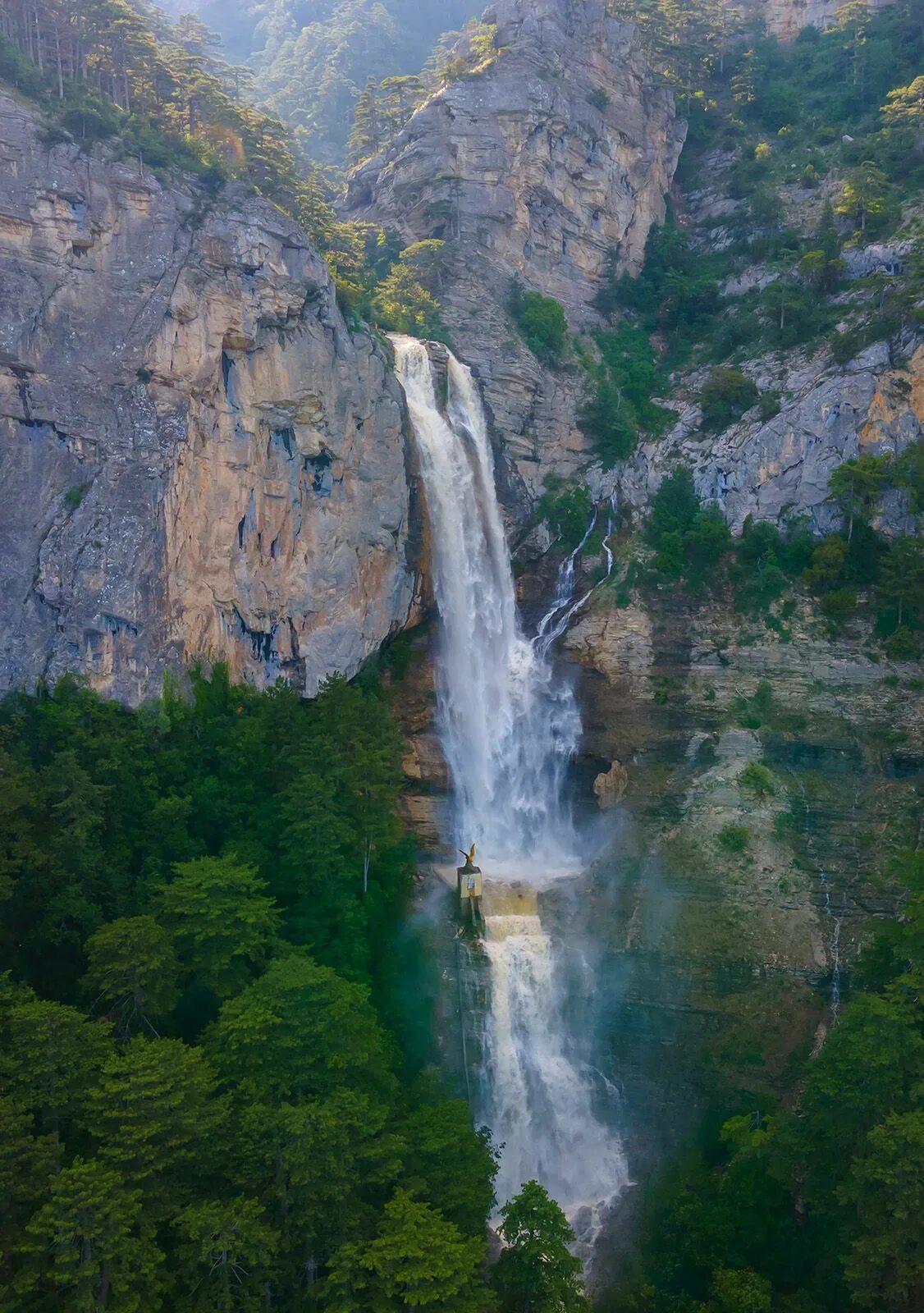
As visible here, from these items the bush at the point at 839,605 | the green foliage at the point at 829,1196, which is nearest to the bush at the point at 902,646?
the bush at the point at 839,605

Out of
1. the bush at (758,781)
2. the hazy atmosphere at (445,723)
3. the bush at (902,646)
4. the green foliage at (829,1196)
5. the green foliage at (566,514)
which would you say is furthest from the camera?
the green foliage at (566,514)

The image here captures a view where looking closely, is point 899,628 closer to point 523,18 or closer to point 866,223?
point 866,223

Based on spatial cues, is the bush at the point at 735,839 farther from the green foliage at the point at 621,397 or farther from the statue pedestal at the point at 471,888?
the green foliage at the point at 621,397

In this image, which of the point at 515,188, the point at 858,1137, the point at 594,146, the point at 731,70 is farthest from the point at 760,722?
the point at 731,70

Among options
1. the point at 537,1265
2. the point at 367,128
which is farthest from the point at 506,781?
the point at 367,128

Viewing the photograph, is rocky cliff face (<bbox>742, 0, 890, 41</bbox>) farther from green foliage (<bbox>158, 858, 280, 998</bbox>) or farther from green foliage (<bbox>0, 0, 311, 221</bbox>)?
green foliage (<bbox>158, 858, 280, 998</bbox>)

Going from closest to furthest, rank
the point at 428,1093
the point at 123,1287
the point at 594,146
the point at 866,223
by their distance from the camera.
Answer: the point at 123,1287 → the point at 428,1093 → the point at 866,223 → the point at 594,146

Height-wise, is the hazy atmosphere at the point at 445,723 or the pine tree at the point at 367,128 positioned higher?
the pine tree at the point at 367,128
